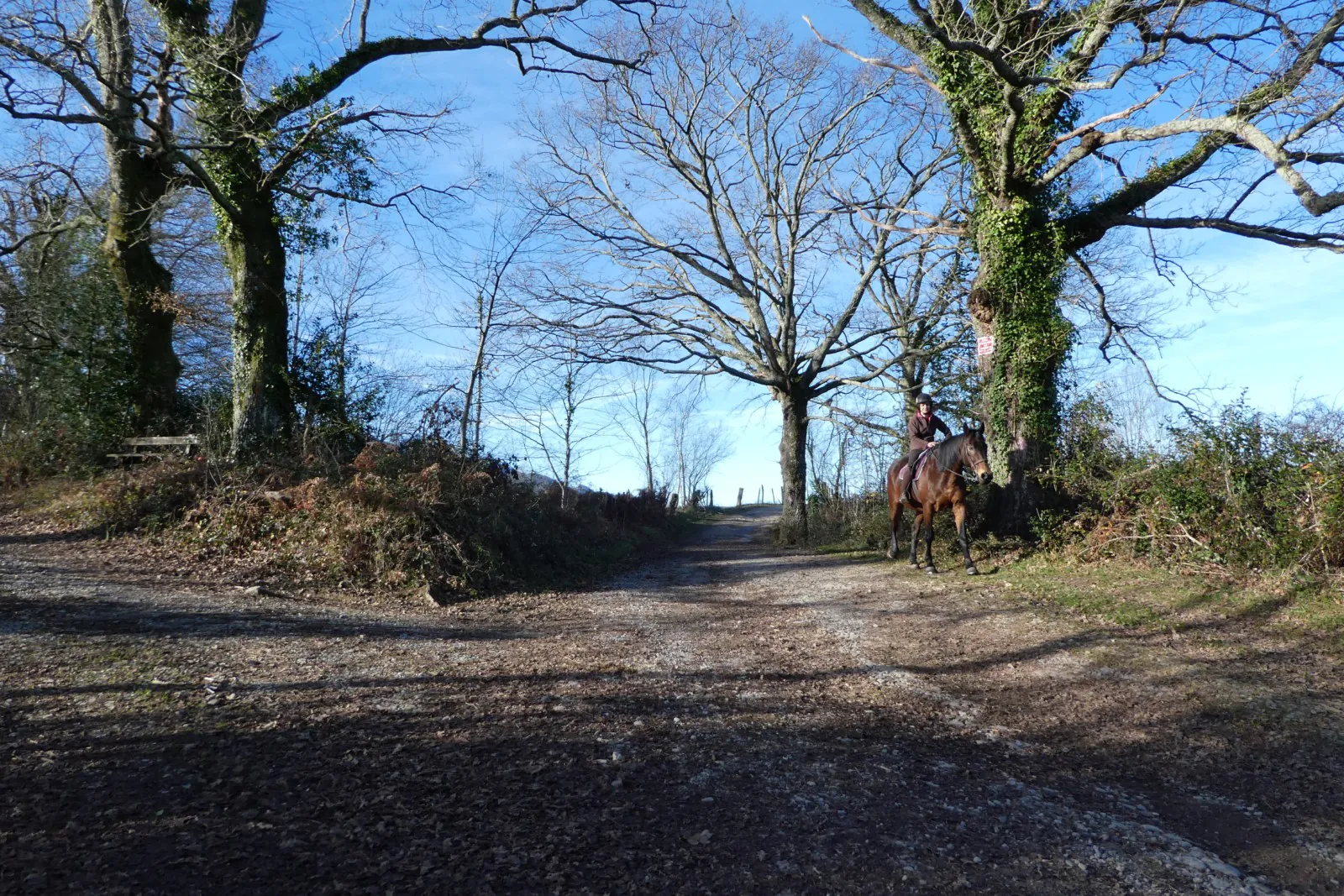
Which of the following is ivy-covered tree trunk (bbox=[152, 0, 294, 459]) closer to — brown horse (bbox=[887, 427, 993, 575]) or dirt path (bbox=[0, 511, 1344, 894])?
dirt path (bbox=[0, 511, 1344, 894])

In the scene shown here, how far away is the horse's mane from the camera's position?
11.4 m

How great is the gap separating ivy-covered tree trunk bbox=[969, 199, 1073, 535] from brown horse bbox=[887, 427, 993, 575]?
63cm

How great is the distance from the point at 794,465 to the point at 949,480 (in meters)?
10.9

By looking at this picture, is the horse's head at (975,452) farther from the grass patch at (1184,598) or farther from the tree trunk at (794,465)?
the tree trunk at (794,465)

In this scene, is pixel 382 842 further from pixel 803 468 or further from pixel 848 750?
pixel 803 468

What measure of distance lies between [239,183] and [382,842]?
508 inches

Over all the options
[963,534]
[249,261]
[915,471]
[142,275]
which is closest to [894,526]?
[915,471]

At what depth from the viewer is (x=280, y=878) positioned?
118 inches

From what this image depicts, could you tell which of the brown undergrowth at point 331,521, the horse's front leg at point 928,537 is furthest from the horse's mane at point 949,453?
the brown undergrowth at point 331,521

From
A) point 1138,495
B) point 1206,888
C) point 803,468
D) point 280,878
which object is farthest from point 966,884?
point 803,468

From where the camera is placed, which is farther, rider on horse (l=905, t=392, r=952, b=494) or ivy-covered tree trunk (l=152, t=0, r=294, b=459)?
rider on horse (l=905, t=392, r=952, b=494)

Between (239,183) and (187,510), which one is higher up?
(239,183)

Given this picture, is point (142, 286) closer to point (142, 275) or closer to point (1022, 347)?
point (142, 275)

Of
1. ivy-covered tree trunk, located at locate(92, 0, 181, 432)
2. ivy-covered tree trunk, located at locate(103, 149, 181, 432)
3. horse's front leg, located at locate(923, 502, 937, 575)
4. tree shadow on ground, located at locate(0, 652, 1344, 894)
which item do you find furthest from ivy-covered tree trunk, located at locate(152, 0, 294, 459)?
horse's front leg, located at locate(923, 502, 937, 575)
